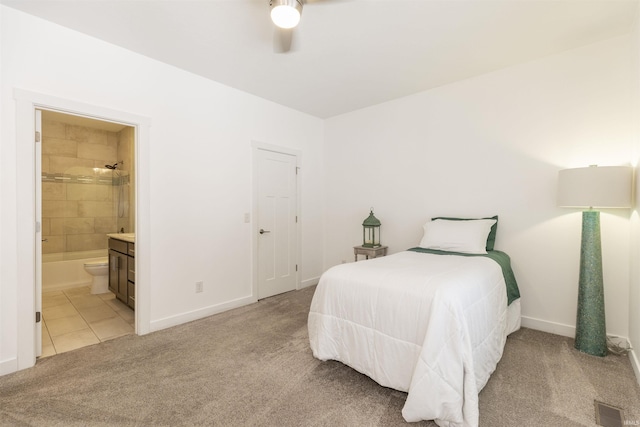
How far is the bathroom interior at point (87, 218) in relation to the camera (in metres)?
3.55

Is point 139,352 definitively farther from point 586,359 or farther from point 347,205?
point 586,359

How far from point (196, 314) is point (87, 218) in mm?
3263

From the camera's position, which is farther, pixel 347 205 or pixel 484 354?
pixel 347 205

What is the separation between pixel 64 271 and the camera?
443cm

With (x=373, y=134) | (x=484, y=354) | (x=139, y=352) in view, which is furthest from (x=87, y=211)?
(x=484, y=354)

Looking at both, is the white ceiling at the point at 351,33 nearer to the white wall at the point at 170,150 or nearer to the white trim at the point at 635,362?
the white wall at the point at 170,150

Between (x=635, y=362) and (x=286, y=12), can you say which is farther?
(x=635, y=362)

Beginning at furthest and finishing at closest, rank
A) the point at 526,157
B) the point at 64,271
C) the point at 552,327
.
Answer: the point at 64,271, the point at 526,157, the point at 552,327

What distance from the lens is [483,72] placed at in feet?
10.1

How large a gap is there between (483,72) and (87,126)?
5.76 metres

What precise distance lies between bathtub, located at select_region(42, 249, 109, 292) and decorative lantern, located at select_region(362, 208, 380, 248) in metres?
4.28

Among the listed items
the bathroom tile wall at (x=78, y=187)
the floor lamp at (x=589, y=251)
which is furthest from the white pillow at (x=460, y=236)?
the bathroom tile wall at (x=78, y=187)

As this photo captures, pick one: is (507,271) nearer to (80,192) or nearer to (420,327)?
(420,327)

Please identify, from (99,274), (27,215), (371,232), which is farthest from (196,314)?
(371,232)
